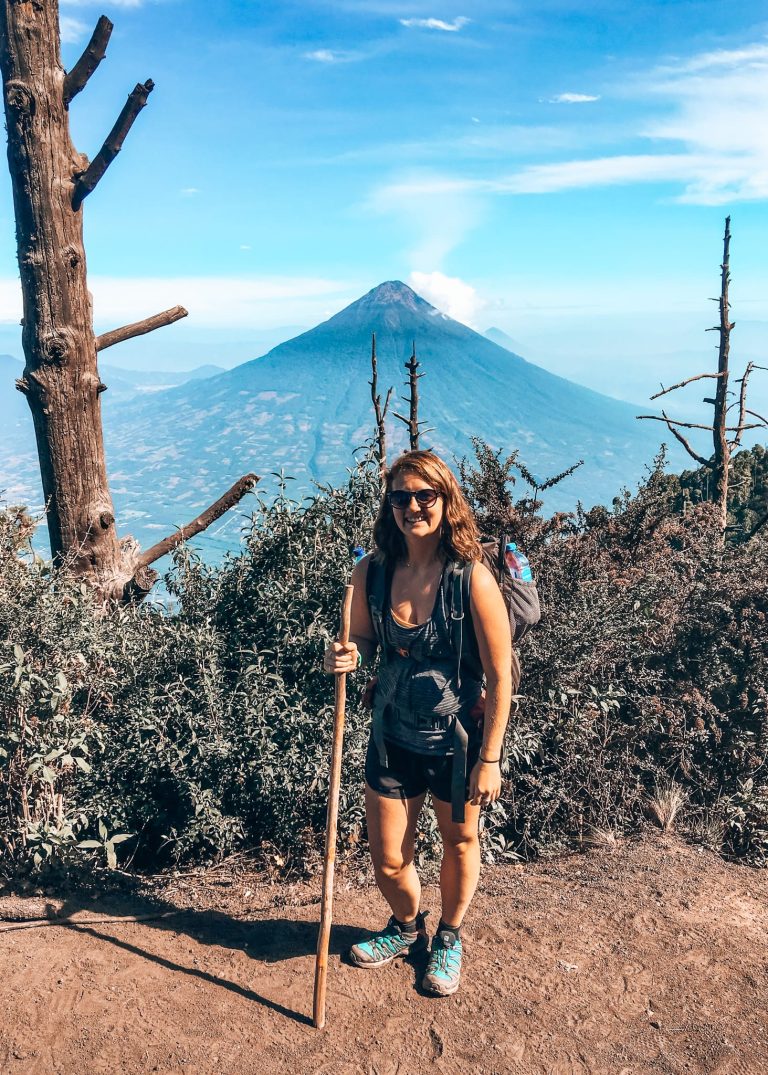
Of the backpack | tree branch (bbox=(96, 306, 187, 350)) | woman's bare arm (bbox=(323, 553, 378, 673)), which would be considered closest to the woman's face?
the backpack

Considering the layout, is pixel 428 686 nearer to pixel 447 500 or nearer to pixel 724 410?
pixel 447 500

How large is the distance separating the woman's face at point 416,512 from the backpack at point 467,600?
18cm

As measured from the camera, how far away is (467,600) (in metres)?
3.27

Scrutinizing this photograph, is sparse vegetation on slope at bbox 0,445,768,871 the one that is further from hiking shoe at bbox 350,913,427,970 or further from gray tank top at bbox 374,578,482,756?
gray tank top at bbox 374,578,482,756

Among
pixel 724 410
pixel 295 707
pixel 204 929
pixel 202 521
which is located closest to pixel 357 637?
pixel 295 707

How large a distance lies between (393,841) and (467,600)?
3.59ft

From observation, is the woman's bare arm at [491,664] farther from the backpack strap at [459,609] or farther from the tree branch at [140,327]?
the tree branch at [140,327]

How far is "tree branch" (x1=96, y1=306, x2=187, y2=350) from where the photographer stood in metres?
6.55

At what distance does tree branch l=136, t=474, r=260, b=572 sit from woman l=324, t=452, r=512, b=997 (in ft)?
9.11

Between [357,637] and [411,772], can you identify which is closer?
[411,772]

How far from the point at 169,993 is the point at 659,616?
4.01 metres

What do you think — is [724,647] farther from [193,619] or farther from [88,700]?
[88,700]

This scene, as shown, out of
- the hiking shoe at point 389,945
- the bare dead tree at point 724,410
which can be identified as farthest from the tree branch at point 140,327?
the bare dead tree at point 724,410

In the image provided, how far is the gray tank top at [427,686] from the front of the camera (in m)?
3.33
